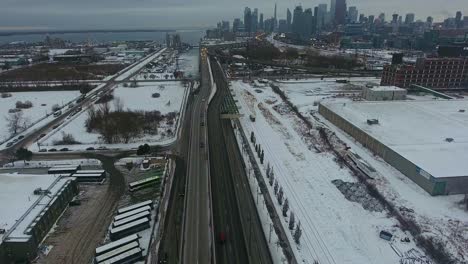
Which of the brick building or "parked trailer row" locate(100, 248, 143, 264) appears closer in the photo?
"parked trailer row" locate(100, 248, 143, 264)

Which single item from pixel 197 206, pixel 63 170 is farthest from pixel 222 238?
pixel 63 170

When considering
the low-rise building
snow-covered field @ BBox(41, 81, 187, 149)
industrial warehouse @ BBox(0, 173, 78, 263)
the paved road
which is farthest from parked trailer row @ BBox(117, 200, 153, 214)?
the low-rise building

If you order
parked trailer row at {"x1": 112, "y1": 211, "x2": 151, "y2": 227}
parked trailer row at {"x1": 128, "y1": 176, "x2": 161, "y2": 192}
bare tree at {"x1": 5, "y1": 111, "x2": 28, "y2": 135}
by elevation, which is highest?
bare tree at {"x1": 5, "y1": 111, "x2": 28, "y2": 135}

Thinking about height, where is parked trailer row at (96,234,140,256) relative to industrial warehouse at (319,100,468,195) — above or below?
below

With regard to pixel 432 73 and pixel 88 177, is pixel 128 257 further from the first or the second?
pixel 432 73

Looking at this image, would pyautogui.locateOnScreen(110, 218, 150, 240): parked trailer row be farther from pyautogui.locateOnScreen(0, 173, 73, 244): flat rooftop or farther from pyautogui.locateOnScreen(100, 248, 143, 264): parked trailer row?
pyautogui.locateOnScreen(0, 173, 73, 244): flat rooftop

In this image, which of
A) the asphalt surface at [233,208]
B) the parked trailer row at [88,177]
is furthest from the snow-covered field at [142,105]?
the parked trailer row at [88,177]

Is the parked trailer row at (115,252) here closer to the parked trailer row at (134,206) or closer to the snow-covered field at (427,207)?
the parked trailer row at (134,206)
